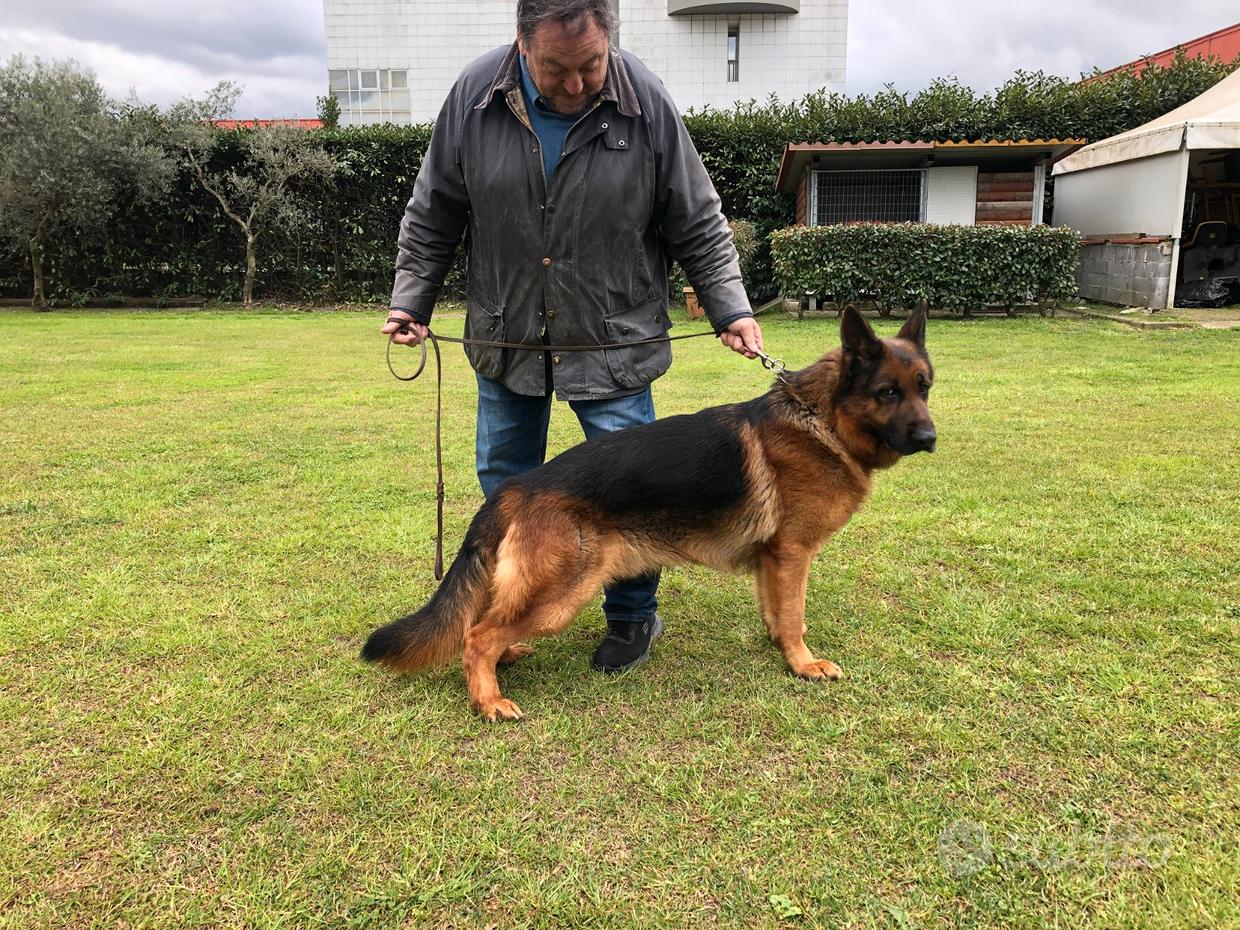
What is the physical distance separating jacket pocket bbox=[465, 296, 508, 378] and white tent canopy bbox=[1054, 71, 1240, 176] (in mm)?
15024

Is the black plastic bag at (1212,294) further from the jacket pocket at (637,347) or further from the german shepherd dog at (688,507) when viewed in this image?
the jacket pocket at (637,347)

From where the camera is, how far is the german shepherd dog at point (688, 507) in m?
2.90

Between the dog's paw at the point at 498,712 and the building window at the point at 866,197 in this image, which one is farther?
the building window at the point at 866,197

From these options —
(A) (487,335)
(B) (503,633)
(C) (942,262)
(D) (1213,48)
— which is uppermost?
(D) (1213,48)

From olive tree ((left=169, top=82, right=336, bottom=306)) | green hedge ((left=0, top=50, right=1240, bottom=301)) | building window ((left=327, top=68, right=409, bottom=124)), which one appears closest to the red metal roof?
green hedge ((left=0, top=50, right=1240, bottom=301))

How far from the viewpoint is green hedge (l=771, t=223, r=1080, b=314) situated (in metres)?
13.9

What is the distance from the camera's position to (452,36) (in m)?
36.4

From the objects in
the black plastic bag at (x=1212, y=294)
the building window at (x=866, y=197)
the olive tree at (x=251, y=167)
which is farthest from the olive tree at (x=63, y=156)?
Result: the black plastic bag at (x=1212, y=294)

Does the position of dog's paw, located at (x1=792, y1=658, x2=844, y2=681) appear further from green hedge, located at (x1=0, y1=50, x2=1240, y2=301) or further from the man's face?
green hedge, located at (x1=0, y1=50, x2=1240, y2=301)

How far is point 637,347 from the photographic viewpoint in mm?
3260

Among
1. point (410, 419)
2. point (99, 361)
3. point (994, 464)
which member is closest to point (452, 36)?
point (99, 361)

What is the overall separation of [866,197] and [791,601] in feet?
51.3

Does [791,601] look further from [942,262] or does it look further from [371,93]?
[371,93]

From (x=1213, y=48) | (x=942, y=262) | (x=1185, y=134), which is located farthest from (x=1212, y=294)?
(x=1213, y=48)
